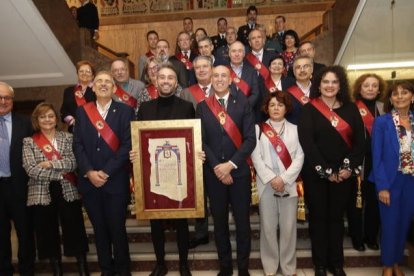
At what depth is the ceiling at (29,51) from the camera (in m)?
5.38

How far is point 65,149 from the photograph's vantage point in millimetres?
3273

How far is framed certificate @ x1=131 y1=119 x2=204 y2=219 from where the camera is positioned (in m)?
3.04

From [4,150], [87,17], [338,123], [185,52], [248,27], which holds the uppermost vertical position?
[87,17]

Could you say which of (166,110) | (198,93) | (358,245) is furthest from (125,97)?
(358,245)

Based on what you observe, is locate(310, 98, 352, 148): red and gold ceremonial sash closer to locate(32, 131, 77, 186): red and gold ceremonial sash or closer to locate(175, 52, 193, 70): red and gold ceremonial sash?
locate(175, 52, 193, 70): red and gold ceremonial sash

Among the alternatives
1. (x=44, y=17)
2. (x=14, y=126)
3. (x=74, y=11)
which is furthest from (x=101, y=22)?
(x=14, y=126)

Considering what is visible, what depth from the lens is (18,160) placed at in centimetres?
329

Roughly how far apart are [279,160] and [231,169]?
411mm

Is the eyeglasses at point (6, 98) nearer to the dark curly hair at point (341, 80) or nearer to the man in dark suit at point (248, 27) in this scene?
the dark curly hair at point (341, 80)

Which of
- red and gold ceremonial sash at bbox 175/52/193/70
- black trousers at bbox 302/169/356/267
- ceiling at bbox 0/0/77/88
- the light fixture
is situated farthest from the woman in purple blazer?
ceiling at bbox 0/0/77/88

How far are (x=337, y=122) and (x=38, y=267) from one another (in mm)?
3075

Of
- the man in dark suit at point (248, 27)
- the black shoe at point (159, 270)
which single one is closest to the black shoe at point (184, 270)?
the black shoe at point (159, 270)

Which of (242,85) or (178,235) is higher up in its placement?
(242,85)

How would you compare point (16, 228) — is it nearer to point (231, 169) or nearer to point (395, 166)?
point (231, 169)
